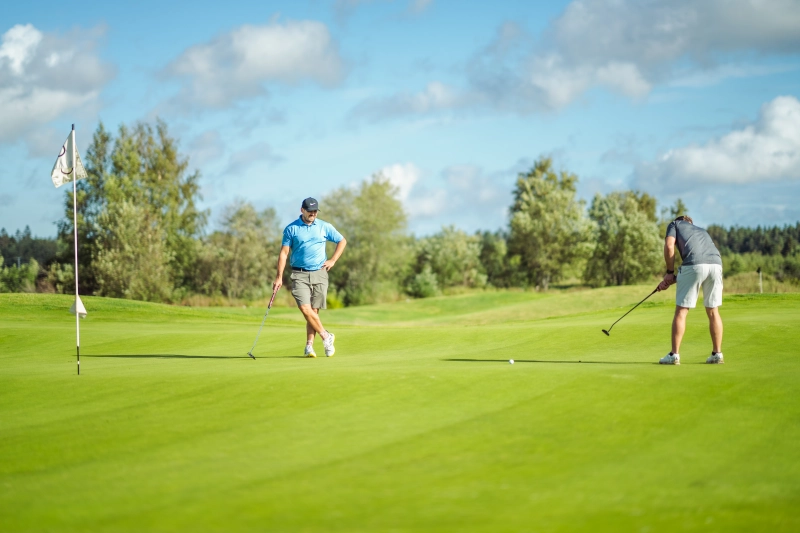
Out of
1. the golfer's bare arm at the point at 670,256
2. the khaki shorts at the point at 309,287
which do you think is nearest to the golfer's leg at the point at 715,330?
the golfer's bare arm at the point at 670,256

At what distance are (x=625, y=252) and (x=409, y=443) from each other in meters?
71.1

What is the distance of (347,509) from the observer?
17.0 feet

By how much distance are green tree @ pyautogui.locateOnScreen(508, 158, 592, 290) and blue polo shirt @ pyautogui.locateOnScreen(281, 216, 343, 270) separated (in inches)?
2617

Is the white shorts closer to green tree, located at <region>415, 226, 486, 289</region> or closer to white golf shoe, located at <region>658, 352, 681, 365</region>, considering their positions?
white golf shoe, located at <region>658, 352, 681, 365</region>

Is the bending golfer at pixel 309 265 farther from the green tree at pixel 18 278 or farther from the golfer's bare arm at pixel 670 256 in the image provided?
the green tree at pixel 18 278

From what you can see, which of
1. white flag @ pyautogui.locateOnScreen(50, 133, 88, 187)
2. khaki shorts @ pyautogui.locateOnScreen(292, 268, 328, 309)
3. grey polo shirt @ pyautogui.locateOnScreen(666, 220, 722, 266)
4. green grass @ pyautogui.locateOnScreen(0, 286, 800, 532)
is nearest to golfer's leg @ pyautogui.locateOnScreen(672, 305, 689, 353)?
green grass @ pyautogui.locateOnScreen(0, 286, 800, 532)

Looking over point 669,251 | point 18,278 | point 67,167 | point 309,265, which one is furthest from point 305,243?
point 18,278

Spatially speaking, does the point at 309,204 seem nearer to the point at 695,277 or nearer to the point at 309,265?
the point at 309,265

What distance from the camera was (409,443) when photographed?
6781 mm

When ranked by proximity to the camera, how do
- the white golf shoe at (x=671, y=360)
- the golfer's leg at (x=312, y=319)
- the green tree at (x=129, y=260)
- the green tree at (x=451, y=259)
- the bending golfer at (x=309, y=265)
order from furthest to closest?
the green tree at (x=451, y=259)
the green tree at (x=129, y=260)
the bending golfer at (x=309, y=265)
the golfer's leg at (x=312, y=319)
the white golf shoe at (x=671, y=360)

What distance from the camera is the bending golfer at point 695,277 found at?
11320 mm

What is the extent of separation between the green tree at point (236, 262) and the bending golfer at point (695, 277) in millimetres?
58178

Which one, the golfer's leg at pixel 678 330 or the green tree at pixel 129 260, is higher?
the green tree at pixel 129 260

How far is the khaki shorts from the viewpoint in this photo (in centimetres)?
1364
